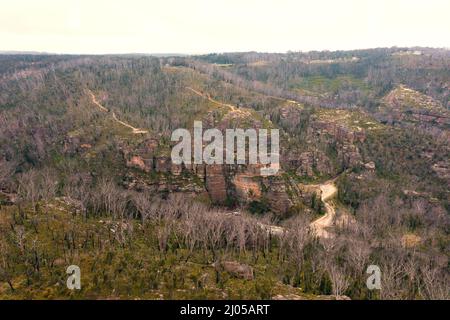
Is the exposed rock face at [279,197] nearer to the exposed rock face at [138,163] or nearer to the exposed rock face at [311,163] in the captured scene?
the exposed rock face at [311,163]

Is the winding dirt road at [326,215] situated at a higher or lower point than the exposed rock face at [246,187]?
lower

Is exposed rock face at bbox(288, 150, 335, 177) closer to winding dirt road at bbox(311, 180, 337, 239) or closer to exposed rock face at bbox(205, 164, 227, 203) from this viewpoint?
winding dirt road at bbox(311, 180, 337, 239)

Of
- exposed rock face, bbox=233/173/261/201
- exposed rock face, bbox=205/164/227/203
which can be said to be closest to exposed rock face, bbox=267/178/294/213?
exposed rock face, bbox=233/173/261/201

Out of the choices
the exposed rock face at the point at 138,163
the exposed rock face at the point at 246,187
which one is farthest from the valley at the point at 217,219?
the exposed rock face at the point at 138,163

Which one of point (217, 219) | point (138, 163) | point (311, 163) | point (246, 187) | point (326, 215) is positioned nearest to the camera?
point (217, 219)

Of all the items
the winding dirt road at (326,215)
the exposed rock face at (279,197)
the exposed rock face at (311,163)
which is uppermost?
the exposed rock face at (311,163)

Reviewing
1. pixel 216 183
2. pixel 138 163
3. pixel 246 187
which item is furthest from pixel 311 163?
pixel 138 163

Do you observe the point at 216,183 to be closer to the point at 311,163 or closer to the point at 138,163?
the point at 138,163

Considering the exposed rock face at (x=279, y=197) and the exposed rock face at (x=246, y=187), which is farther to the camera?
the exposed rock face at (x=246, y=187)

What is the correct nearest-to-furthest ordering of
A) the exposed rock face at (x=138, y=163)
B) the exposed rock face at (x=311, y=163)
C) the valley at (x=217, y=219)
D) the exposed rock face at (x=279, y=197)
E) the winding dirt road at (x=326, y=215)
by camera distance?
the valley at (x=217, y=219)
the winding dirt road at (x=326, y=215)
the exposed rock face at (x=279, y=197)
the exposed rock face at (x=138, y=163)
the exposed rock face at (x=311, y=163)

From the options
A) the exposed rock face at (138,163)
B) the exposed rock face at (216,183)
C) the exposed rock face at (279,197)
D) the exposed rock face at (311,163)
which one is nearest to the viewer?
the exposed rock face at (279,197)
